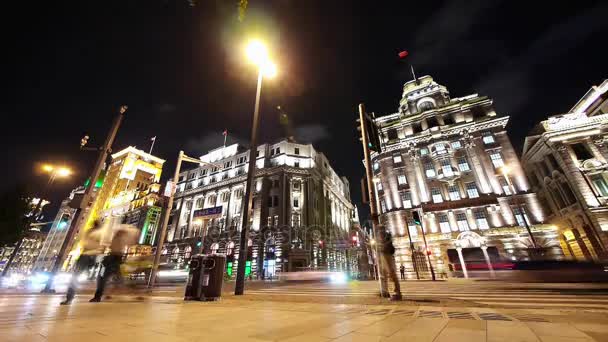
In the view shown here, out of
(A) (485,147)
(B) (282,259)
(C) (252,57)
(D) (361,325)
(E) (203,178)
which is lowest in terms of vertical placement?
(D) (361,325)

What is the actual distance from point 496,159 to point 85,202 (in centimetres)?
4071

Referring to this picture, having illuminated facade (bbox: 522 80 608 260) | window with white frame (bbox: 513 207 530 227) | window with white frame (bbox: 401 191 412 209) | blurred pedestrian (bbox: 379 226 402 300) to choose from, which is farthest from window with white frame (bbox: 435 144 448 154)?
blurred pedestrian (bbox: 379 226 402 300)

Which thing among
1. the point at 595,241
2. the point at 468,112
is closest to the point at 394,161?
the point at 468,112

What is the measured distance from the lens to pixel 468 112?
35875 mm

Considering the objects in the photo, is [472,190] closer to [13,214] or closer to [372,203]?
[372,203]

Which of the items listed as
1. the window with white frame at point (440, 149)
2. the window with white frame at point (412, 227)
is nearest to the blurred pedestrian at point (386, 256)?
the window with white frame at point (412, 227)

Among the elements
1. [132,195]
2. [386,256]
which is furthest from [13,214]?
[132,195]

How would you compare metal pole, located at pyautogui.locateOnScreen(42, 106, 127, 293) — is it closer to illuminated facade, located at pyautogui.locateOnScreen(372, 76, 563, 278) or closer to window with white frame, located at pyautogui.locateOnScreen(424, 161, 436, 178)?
illuminated facade, located at pyautogui.locateOnScreen(372, 76, 563, 278)

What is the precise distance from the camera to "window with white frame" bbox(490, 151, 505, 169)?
1203 inches

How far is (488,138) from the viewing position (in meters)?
32.4

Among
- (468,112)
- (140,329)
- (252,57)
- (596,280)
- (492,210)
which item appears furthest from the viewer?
(468,112)

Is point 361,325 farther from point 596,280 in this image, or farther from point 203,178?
point 203,178

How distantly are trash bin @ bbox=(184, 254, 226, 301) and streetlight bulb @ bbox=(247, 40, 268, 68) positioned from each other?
30.5 ft

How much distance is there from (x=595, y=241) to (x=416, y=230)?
1575cm
